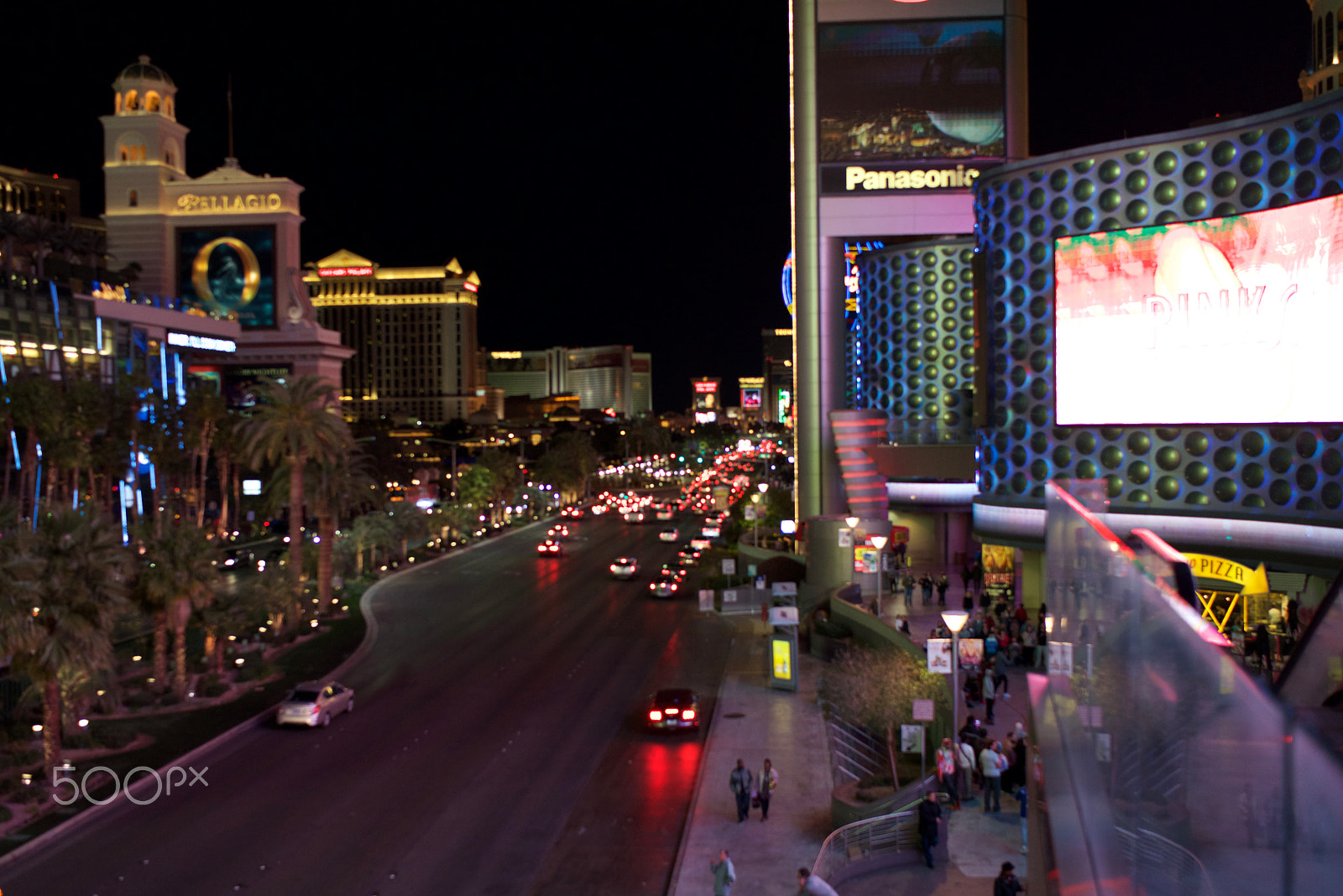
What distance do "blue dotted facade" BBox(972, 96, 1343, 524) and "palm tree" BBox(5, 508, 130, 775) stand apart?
2847 cm

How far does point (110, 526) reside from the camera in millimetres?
23734

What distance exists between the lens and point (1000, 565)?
44062mm

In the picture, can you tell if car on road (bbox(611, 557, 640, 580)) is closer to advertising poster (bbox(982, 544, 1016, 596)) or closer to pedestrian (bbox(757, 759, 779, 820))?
advertising poster (bbox(982, 544, 1016, 596))

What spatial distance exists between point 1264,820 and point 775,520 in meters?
63.3

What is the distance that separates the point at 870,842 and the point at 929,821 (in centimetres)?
107

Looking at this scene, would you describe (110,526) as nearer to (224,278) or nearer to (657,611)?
(657,611)

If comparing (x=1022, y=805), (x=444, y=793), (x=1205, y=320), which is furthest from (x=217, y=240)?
(x=1022, y=805)

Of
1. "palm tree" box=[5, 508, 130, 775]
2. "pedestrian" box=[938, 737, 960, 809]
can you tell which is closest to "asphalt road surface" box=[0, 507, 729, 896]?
"palm tree" box=[5, 508, 130, 775]

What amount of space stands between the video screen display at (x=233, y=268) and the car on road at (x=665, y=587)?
5237 centimetres

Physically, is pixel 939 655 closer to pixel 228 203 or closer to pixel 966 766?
pixel 966 766

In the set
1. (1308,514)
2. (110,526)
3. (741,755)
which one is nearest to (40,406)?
(110,526)

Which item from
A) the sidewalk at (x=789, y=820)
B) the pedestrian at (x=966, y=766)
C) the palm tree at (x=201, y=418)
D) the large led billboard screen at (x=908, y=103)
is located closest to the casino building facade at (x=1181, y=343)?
the sidewalk at (x=789, y=820)

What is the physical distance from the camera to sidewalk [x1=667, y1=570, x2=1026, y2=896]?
17.1 metres

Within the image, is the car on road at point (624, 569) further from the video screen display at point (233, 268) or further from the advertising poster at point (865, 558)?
the video screen display at point (233, 268)
